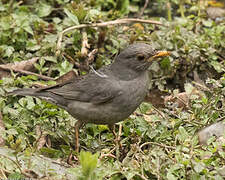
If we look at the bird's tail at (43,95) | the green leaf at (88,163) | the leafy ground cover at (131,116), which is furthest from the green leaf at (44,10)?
the green leaf at (88,163)

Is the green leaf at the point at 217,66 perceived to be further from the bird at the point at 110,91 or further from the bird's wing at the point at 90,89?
the bird's wing at the point at 90,89

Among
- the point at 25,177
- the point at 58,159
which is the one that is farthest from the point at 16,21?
the point at 25,177

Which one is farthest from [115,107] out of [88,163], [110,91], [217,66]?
[217,66]

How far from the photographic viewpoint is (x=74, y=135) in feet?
19.7

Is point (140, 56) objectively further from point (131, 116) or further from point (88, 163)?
point (88, 163)

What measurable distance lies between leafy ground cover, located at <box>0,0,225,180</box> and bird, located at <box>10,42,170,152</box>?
0.32 m

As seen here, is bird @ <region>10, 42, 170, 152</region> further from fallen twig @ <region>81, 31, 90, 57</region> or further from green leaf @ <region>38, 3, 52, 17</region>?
green leaf @ <region>38, 3, 52, 17</region>

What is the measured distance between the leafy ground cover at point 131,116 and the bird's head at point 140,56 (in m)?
0.61

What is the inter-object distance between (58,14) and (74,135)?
3130 mm

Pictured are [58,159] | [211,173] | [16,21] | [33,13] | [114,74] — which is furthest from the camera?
[33,13]

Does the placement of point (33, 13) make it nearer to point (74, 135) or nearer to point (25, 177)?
point (74, 135)

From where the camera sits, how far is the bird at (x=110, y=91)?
546 centimetres

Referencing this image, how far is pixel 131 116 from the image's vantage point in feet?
20.5

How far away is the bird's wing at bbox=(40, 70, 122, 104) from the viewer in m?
5.51
